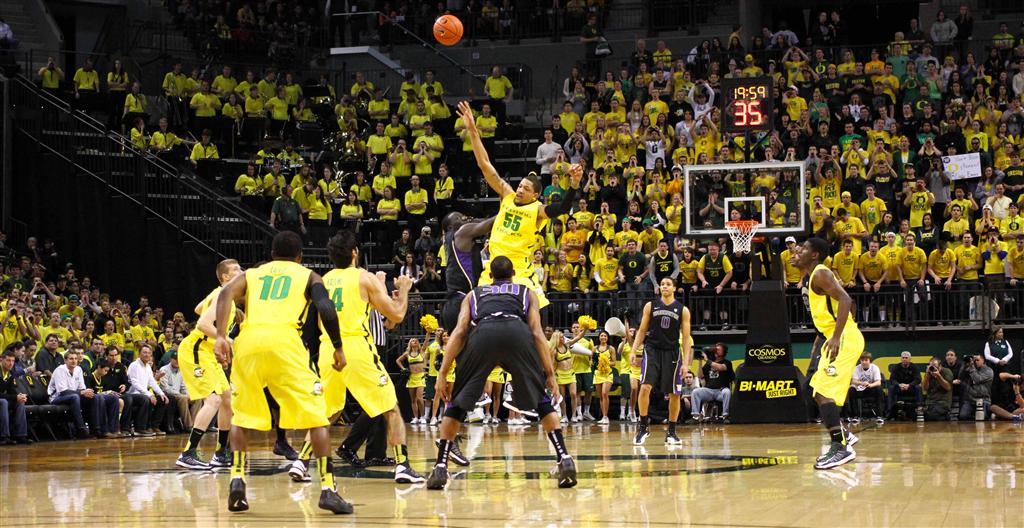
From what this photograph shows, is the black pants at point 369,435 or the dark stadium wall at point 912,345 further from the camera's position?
the dark stadium wall at point 912,345

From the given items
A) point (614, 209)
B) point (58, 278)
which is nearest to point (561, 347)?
point (614, 209)

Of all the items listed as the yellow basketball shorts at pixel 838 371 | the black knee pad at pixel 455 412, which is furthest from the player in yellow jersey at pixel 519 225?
the yellow basketball shorts at pixel 838 371

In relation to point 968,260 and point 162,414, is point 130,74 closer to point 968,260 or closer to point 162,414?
point 162,414

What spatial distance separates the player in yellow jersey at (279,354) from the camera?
9.35m

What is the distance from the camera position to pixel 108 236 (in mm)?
27828

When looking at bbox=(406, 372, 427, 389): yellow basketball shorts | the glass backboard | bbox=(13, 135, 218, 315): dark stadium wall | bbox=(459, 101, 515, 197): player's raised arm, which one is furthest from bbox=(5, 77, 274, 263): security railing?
bbox=(459, 101, 515, 197): player's raised arm

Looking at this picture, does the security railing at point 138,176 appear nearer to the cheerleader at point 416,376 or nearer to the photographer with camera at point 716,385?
the cheerleader at point 416,376

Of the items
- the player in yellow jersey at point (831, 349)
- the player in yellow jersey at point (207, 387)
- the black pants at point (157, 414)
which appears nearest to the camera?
the player in yellow jersey at point (831, 349)

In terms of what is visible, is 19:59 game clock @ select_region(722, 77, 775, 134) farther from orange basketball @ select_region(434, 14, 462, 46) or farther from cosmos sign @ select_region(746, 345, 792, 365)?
orange basketball @ select_region(434, 14, 462, 46)

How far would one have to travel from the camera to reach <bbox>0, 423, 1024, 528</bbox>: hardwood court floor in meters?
8.98

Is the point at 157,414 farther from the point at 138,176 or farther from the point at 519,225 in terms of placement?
the point at 519,225

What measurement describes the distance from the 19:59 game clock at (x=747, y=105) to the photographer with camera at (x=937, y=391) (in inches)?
194

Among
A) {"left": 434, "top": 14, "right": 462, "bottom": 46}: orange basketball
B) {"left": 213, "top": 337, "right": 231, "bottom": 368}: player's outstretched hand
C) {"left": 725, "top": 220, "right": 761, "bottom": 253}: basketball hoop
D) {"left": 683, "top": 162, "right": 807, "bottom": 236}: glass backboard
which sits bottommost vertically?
{"left": 213, "top": 337, "right": 231, "bottom": 368}: player's outstretched hand

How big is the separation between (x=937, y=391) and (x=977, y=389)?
0.66 meters
